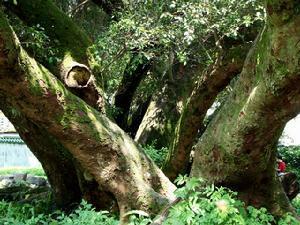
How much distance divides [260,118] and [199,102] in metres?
2.45

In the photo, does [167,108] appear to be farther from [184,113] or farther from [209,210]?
Answer: [209,210]

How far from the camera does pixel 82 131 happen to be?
449 cm

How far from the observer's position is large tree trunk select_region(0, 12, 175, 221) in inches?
158

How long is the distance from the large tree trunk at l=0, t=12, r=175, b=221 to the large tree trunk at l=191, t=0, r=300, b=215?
64 centimetres

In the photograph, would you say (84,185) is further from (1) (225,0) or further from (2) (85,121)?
(1) (225,0)

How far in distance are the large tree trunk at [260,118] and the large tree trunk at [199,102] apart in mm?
1412

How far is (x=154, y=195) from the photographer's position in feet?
15.6

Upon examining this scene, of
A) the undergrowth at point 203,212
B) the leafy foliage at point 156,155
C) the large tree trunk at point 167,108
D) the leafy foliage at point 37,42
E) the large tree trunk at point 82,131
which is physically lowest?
the undergrowth at point 203,212

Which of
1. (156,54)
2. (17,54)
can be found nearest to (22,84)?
(17,54)

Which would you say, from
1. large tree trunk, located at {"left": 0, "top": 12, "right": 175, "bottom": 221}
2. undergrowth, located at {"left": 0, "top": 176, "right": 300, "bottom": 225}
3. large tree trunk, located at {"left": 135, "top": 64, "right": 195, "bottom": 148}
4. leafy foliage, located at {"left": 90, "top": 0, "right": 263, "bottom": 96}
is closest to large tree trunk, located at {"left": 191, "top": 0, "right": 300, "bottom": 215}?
undergrowth, located at {"left": 0, "top": 176, "right": 300, "bottom": 225}

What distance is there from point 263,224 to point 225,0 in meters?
2.48

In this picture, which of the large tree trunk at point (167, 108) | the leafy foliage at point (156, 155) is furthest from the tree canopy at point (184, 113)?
the large tree trunk at point (167, 108)

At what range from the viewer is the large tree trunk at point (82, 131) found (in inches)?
158

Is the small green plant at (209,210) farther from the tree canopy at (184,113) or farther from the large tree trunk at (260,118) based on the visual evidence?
the large tree trunk at (260,118)
